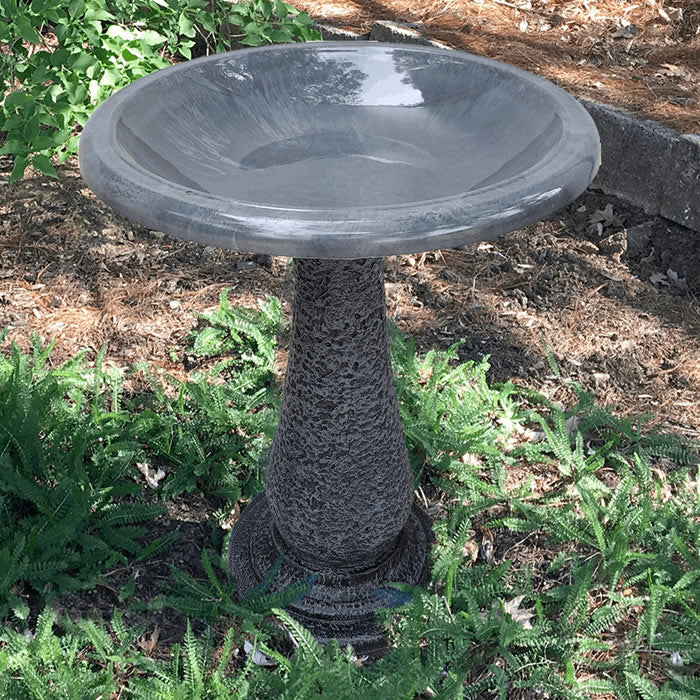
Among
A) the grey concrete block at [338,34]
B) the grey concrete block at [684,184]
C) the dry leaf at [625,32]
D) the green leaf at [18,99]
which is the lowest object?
the grey concrete block at [684,184]

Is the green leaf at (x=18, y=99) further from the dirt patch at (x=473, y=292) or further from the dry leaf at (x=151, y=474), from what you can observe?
the dry leaf at (x=151, y=474)

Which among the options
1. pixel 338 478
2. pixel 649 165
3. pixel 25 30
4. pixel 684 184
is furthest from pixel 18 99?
pixel 684 184

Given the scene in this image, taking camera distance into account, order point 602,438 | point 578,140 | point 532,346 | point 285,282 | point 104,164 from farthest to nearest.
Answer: point 285,282
point 532,346
point 602,438
point 578,140
point 104,164

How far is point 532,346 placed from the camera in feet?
10.9

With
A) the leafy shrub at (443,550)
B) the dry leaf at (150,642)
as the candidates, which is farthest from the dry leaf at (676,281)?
the dry leaf at (150,642)

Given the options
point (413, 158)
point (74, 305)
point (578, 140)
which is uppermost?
point (578, 140)

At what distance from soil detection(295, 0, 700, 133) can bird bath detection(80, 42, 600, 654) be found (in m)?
2.27

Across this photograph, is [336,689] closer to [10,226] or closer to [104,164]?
[104,164]

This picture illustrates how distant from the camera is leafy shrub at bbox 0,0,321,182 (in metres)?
3.41

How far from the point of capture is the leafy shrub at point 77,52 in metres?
3.41

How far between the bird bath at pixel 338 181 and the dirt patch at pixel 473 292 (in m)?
1.10

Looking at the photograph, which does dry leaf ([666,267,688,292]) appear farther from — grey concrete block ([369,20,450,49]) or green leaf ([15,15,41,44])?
green leaf ([15,15,41,44])

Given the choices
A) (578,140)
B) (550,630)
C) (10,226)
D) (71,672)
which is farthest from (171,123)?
(10,226)

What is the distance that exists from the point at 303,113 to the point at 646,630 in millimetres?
1547
